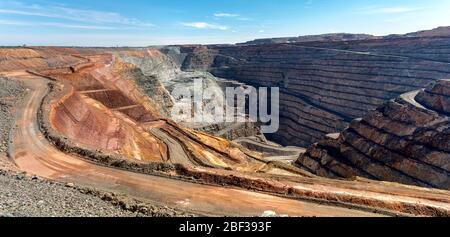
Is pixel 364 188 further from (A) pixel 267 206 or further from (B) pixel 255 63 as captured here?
(B) pixel 255 63

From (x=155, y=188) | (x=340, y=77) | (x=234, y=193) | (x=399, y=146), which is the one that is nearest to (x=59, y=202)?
(x=155, y=188)

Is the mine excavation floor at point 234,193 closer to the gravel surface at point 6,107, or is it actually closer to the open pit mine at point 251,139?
the open pit mine at point 251,139

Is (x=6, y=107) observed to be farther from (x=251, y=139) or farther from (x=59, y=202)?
(x=251, y=139)

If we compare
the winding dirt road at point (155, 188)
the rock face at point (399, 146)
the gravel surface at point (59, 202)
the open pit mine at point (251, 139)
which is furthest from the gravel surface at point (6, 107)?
the rock face at point (399, 146)

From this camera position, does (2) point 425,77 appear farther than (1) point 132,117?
Yes

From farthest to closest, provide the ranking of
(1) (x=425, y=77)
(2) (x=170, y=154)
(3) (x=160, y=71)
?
(3) (x=160, y=71), (1) (x=425, y=77), (2) (x=170, y=154)
